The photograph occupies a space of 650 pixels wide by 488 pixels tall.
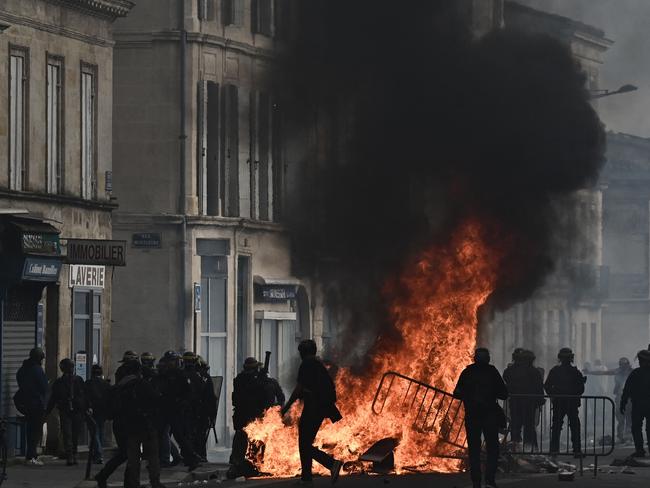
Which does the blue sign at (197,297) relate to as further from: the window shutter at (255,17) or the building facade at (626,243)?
the building facade at (626,243)

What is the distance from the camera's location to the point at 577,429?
27.5 metres

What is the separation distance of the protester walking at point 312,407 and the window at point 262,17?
74.0 ft

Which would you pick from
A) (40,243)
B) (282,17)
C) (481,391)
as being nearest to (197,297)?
(282,17)

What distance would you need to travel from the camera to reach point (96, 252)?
112ft

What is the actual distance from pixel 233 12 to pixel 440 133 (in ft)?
49.2

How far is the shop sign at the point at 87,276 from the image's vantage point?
34750mm

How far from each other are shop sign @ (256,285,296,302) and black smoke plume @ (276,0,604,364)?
12.0 m

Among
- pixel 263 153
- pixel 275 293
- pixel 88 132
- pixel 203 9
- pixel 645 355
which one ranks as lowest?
pixel 645 355

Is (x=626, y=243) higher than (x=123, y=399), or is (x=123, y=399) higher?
(x=626, y=243)

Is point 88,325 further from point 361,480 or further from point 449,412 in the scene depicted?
point 361,480

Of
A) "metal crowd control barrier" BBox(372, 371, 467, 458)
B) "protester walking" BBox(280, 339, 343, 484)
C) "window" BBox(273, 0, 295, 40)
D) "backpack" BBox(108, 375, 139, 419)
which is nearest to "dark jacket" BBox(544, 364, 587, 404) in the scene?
"metal crowd control barrier" BBox(372, 371, 467, 458)

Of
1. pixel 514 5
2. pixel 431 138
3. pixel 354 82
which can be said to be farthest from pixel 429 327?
pixel 514 5

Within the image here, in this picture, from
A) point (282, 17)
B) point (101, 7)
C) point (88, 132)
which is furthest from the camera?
point (282, 17)

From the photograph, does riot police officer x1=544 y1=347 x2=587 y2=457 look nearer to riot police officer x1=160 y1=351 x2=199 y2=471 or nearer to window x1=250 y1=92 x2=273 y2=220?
riot police officer x1=160 y1=351 x2=199 y2=471
